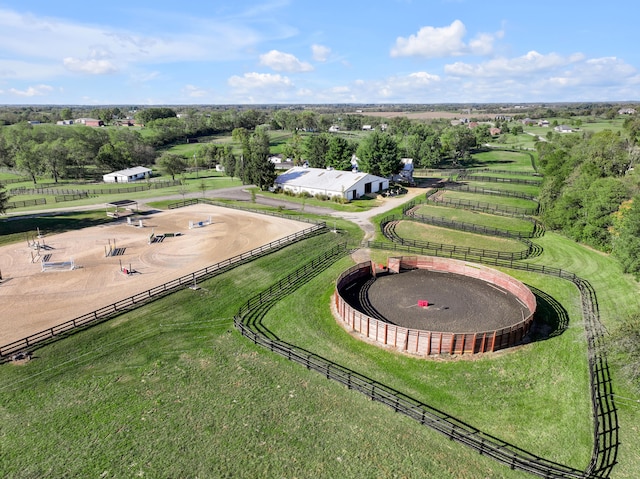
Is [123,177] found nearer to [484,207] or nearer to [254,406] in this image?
[484,207]

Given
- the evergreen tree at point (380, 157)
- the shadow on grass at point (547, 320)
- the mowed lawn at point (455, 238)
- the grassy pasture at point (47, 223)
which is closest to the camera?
the shadow on grass at point (547, 320)

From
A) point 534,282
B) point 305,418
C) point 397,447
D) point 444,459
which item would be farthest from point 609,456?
point 534,282

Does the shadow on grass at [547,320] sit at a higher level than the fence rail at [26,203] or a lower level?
lower

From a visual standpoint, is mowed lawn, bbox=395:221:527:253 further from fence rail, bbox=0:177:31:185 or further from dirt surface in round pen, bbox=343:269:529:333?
fence rail, bbox=0:177:31:185

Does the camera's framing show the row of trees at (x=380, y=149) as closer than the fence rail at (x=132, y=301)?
No

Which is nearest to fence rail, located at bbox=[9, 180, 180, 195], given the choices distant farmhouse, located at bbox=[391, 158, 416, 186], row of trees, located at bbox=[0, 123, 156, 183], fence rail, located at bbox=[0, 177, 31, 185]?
row of trees, located at bbox=[0, 123, 156, 183]

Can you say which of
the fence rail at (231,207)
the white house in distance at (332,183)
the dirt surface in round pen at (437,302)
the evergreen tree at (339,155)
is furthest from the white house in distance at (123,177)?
the dirt surface in round pen at (437,302)

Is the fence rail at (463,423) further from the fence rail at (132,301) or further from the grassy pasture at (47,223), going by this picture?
the grassy pasture at (47,223)
